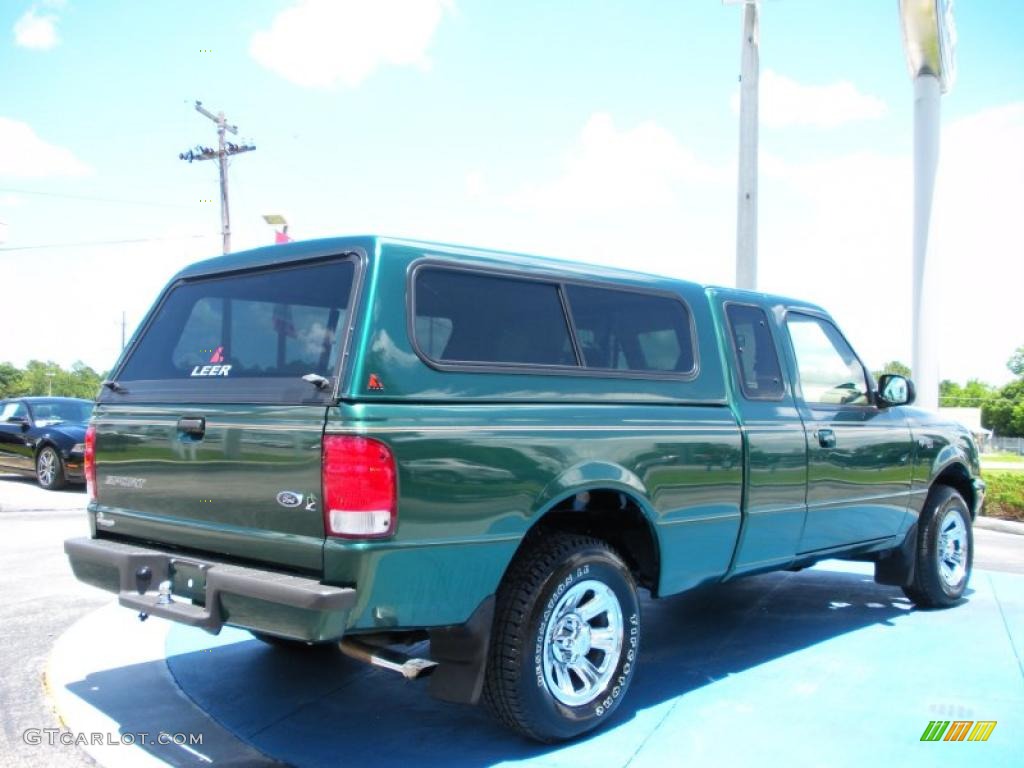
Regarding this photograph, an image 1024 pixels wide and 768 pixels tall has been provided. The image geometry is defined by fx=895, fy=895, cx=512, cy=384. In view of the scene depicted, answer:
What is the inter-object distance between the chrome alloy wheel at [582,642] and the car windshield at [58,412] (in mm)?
12306

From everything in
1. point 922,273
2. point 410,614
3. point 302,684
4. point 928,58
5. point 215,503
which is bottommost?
point 302,684

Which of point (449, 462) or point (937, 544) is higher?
point (449, 462)

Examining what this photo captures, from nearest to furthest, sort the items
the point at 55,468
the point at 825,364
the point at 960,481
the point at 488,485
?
the point at 488,485
the point at 825,364
the point at 960,481
the point at 55,468

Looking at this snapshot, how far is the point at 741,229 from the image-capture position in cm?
1229

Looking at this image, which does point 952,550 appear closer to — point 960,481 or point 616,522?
point 960,481

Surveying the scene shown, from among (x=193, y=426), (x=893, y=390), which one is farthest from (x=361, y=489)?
(x=893, y=390)

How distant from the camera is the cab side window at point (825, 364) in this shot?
531 centimetres

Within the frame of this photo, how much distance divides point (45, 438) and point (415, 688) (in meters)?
10.8

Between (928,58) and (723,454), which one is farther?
(928,58)

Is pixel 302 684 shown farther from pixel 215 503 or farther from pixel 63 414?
pixel 63 414

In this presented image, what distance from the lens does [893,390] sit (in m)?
5.66

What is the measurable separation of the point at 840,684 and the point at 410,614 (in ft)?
8.27

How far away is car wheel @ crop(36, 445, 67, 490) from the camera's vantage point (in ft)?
42.8

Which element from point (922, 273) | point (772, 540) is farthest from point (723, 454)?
point (922, 273)
